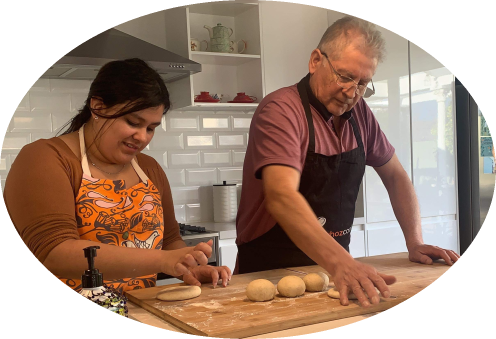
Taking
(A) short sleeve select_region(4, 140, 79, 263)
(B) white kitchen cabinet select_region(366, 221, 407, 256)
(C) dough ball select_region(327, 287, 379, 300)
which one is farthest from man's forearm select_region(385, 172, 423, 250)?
(A) short sleeve select_region(4, 140, 79, 263)

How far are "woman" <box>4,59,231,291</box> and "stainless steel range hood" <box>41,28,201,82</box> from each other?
136 millimetres

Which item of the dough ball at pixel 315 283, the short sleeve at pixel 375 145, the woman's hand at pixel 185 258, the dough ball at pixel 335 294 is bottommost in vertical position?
the dough ball at pixel 335 294

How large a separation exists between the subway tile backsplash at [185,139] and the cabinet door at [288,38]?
0.08 meters

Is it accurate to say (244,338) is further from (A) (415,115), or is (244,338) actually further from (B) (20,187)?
(A) (415,115)

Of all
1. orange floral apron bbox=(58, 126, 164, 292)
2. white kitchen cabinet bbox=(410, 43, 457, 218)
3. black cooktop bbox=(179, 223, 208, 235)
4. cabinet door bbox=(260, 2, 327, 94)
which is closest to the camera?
orange floral apron bbox=(58, 126, 164, 292)

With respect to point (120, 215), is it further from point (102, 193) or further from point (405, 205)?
point (405, 205)

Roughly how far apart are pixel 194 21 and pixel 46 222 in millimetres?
371

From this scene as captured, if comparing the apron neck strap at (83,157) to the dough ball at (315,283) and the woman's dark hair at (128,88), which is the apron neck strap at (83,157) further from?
the dough ball at (315,283)

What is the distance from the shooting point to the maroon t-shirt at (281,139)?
54 cm

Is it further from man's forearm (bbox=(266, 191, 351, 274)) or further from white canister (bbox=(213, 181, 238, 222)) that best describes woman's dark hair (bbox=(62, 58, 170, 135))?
white canister (bbox=(213, 181, 238, 222))

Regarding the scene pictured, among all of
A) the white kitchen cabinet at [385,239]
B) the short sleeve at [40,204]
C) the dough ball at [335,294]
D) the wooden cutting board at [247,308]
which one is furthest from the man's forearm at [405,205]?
the short sleeve at [40,204]

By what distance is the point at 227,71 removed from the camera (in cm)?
78

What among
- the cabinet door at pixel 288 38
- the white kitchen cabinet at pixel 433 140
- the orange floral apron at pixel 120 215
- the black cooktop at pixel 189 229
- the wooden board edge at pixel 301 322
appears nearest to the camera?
the wooden board edge at pixel 301 322

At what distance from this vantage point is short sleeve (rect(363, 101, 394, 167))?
0.63 m
